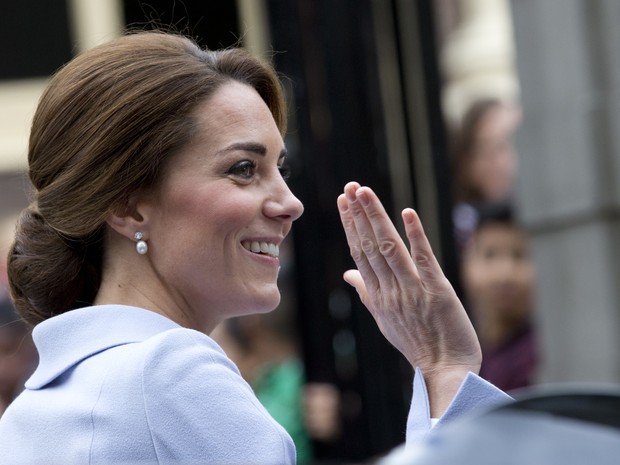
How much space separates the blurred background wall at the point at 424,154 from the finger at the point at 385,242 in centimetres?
320

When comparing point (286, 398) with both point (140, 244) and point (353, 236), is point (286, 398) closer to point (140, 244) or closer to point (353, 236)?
point (140, 244)

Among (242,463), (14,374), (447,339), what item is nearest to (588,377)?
(14,374)

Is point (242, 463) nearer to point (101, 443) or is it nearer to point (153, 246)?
point (101, 443)

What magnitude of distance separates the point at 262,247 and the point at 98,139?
1.24ft

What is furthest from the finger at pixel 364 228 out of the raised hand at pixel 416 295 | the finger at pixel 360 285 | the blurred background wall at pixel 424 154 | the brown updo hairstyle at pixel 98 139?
the blurred background wall at pixel 424 154

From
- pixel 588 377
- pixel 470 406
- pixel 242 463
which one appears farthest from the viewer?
pixel 588 377

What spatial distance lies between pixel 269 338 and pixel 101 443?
13.7 feet

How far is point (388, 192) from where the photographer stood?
6301 mm

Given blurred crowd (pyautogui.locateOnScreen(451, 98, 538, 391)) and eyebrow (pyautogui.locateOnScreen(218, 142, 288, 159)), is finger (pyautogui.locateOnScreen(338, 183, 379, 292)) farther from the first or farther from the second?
blurred crowd (pyautogui.locateOnScreen(451, 98, 538, 391))

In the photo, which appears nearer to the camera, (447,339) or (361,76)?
(447,339)

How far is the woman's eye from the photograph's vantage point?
270cm

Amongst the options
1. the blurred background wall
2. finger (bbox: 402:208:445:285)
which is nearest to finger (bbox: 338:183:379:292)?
finger (bbox: 402:208:445:285)

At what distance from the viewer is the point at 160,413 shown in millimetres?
2311

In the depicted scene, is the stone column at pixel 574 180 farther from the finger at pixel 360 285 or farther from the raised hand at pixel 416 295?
the raised hand at pixel 416 295
